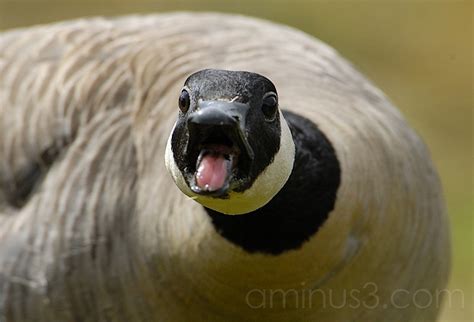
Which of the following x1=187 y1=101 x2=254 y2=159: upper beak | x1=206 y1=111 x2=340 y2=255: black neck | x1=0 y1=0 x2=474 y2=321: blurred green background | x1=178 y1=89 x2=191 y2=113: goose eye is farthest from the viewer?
x1=0 y1=0 x2=474 y2=321: blurred green background

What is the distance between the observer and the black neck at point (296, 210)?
4.05 metres

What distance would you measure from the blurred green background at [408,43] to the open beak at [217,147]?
5997mm

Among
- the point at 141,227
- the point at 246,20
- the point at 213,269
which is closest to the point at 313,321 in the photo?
the point at 213,269

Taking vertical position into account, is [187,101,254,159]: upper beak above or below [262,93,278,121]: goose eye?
below

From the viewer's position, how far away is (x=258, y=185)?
12.0 ft

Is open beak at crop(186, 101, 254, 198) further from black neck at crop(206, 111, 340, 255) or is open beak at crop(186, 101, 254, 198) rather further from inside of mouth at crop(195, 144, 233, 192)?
black neck at crop(206, 111, 340, 255)

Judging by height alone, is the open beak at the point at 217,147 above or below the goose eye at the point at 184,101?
below

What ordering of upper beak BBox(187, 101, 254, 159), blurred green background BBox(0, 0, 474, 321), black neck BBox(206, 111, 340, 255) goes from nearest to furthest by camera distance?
upper beak BBox(187, 101, 254, 159) < black neck BBox(206, 111, 340, 255) < blurred green background BBox(0, 0, 474, 321)

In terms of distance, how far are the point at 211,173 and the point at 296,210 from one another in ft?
2.41

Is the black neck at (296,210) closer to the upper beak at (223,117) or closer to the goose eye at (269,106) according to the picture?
the goose eye at (269,106)

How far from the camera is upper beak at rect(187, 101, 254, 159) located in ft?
11.1

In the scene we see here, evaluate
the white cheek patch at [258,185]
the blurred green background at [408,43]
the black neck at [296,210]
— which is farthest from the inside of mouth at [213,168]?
the blurred green background at [408,43]

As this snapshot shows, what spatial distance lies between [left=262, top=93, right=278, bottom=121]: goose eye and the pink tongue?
12.0 inches

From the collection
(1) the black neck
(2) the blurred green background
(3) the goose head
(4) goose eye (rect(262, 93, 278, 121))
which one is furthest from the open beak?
(2) the blurred green background
